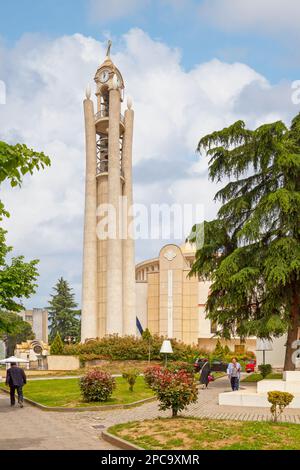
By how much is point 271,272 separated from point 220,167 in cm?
725

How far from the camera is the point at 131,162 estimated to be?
188ft

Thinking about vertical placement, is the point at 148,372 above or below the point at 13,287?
below

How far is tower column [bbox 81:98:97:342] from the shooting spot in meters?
54.7

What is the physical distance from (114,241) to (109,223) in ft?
10.8

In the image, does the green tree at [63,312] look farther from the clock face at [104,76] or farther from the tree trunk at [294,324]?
the tree trunk at [294,324]

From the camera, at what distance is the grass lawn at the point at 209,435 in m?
10.4

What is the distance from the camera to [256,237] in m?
25.0

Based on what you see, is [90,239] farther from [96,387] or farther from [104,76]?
[96,387]

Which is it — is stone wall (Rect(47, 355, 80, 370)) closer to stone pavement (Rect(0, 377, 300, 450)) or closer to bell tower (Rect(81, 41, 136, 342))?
bell tower (Rect(81, 41, 136, 342))

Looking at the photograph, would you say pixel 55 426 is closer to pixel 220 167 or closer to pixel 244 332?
pixel 244 332

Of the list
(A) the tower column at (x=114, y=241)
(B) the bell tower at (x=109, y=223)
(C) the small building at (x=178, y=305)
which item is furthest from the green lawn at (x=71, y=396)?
(C) the small building at (x=178, y=305)

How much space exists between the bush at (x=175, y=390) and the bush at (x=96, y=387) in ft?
18.4

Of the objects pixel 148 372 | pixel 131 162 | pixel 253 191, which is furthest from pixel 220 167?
pixel 131 162

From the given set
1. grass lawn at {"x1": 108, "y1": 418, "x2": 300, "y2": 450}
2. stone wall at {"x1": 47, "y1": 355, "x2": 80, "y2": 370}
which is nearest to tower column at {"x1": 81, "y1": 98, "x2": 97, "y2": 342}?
stone wall at {"x1": 47, "y1": 355, "x2": 80, "y2": 370}
